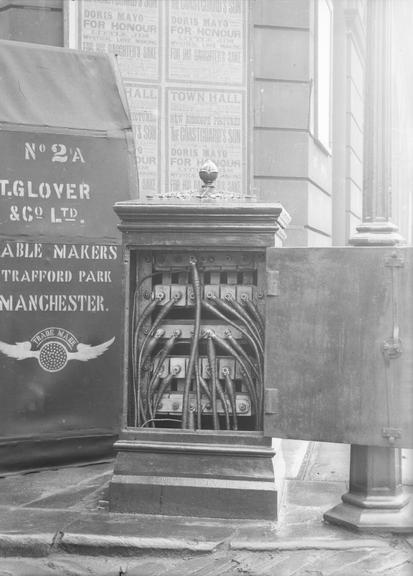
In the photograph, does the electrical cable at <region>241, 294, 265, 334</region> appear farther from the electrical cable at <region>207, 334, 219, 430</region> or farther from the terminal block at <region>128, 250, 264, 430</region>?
the electrical cable at <region>207, 334, 219, 430</region>

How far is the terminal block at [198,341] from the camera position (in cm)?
429

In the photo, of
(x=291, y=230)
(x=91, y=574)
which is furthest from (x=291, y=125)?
(x=91, y=574)

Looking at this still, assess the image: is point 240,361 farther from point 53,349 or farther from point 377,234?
point 53,349

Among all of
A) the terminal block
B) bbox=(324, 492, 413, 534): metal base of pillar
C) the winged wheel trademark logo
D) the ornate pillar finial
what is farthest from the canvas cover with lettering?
bbox=(324, 492, 413, 534): metal base of pillar

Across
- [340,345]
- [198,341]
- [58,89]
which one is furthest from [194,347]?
[58,89]

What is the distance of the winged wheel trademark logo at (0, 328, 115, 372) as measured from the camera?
203 inches

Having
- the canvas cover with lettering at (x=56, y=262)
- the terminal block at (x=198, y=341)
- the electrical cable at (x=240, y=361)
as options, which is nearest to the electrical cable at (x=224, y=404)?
the terminal block at (x=198, y=341)

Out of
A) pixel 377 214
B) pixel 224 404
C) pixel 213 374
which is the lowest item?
pixel 224 404

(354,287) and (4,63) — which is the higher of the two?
(4,63)

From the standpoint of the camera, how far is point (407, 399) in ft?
12.7

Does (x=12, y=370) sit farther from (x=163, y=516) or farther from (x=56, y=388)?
(x=163, y=516)

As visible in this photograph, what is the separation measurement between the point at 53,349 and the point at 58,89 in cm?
175

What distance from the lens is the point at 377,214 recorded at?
413cm

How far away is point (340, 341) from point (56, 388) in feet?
6.83
